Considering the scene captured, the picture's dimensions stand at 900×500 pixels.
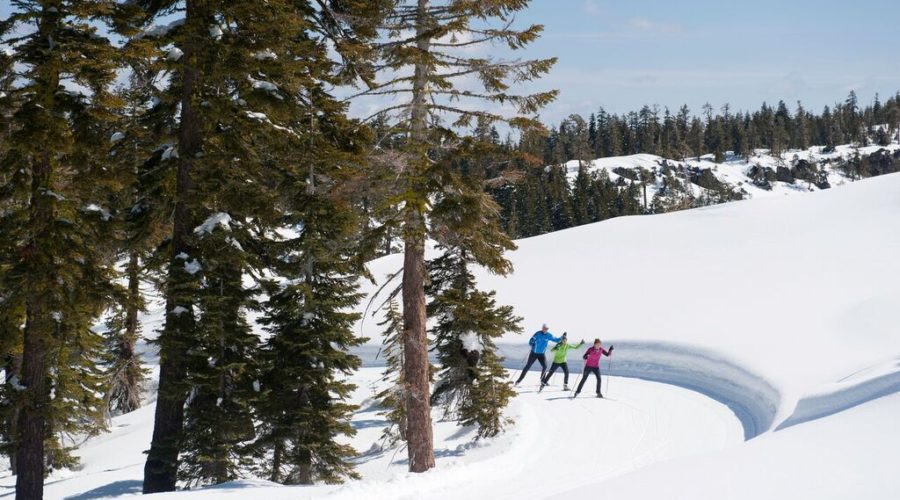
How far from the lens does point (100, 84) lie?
1349cm

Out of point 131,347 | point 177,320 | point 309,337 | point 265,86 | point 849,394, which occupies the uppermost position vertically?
point 265,86

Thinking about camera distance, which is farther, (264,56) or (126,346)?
(126,346)

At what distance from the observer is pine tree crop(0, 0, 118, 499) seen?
1266 centimetres

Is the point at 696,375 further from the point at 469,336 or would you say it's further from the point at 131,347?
the point at 131,347

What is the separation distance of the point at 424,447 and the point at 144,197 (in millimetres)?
7392

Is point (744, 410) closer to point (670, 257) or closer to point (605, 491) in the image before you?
point (605, 491)

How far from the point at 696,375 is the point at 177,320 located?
16.0m

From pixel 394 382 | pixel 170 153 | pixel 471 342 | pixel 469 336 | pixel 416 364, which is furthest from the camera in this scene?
pixel 394 382

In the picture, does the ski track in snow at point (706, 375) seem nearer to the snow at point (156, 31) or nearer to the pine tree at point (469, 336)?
the pine tree at point (469, 336)

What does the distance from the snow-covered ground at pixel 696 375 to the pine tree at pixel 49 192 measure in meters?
3.87

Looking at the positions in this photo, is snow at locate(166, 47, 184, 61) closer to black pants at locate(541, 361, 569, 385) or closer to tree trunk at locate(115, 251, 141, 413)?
tree trunk at locate(115, 251, 141, 413)

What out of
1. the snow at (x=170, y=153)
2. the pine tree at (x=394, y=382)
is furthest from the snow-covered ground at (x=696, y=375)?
the snow at (x=170, y=153)

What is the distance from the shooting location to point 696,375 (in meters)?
22.3

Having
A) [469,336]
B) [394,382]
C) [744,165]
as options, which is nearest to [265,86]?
[469,336]
